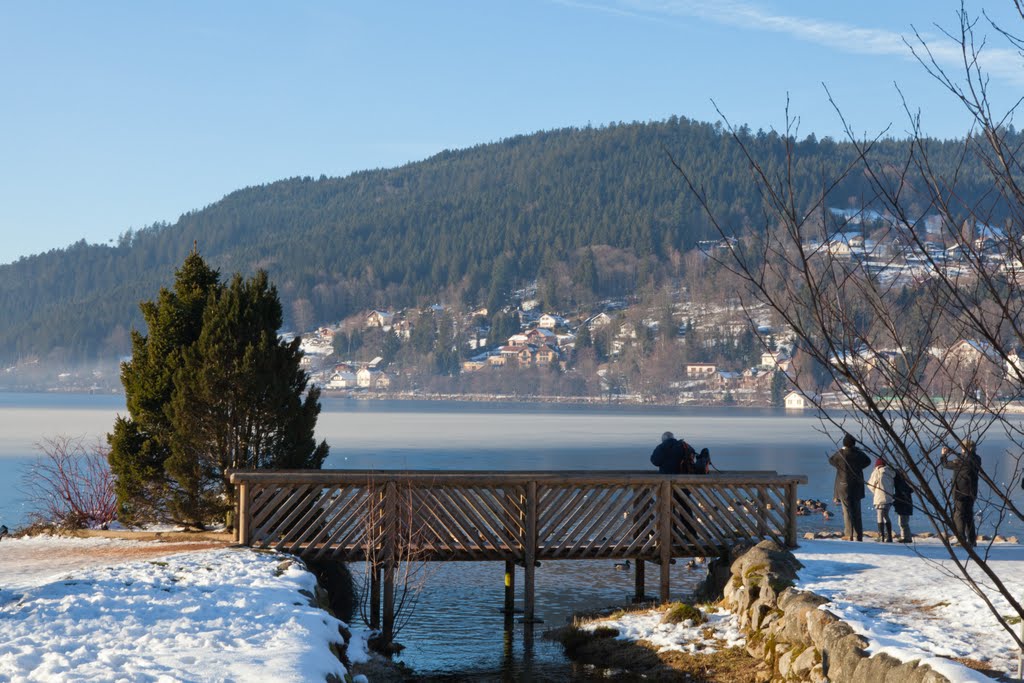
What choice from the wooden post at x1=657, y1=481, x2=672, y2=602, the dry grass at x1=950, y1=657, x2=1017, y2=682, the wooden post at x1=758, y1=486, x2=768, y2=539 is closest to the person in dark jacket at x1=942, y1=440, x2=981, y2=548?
the dry grass at x1=950, y1=657, x2=1017, y2=682

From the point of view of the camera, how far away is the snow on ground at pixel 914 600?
32.0 feet

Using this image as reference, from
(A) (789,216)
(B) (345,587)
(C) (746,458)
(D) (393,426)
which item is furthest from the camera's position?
(D) (393,426)

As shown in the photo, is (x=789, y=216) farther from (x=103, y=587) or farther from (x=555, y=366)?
(x=555, y=366)

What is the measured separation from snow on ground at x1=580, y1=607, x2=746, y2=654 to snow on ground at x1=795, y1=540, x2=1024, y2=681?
3.36ft

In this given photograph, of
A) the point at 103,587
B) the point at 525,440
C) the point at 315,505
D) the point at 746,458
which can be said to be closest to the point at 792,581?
the point at 315,505

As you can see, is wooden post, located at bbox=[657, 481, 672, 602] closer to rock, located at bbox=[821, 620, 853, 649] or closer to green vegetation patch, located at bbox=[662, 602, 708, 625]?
green vegetation patch, located at bbox=[662, 602, 708, 625]

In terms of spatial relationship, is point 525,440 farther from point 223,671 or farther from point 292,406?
point 223,671

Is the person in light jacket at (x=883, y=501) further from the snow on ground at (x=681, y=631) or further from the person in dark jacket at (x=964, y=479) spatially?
the snow on ground at (x=681, y=631)

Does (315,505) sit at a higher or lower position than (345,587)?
higher

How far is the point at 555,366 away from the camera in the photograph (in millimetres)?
189125

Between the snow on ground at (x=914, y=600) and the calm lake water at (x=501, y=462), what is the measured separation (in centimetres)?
209

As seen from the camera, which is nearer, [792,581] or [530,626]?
[792,581]

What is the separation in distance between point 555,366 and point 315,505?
175m

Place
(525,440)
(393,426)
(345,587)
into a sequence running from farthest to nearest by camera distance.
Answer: (393,426) → (525,440) → (345,587)
